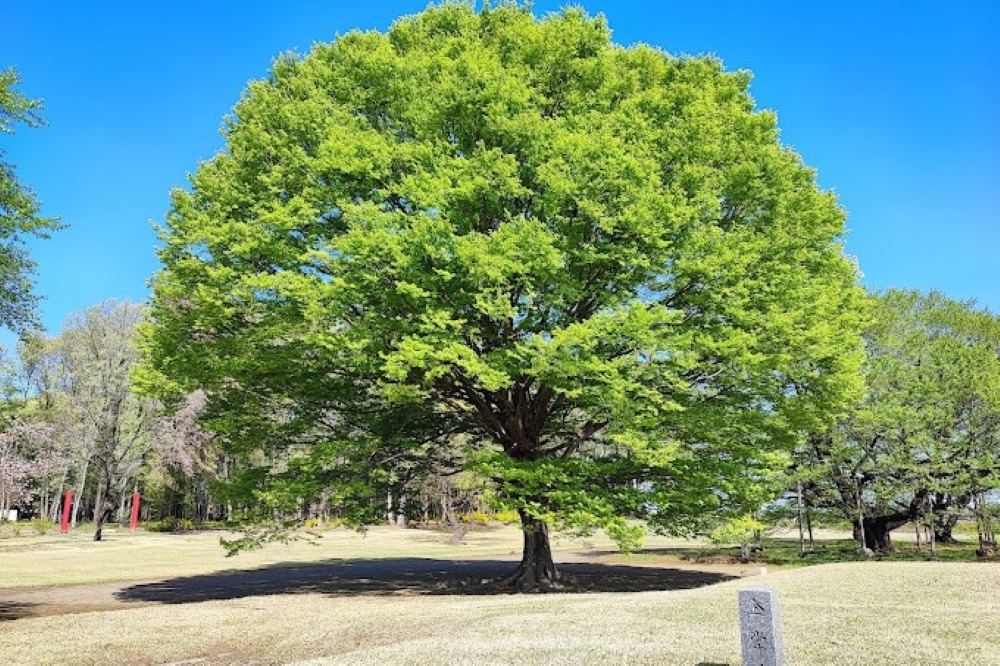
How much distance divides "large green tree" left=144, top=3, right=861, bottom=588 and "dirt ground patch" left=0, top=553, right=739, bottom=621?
3665 mm

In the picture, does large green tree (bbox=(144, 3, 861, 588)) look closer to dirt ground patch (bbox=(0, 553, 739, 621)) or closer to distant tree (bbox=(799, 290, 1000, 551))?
dirt ground patch (bbox=(0, 553, 739, 621))

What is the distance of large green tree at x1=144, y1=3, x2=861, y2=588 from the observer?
18.4m

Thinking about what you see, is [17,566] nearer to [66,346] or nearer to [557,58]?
[557,58]

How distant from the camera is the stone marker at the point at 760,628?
824 cm

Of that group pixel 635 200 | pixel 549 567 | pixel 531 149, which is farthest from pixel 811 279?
pixel 549 567

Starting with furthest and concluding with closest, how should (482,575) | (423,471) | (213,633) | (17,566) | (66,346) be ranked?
(66,346) < (17,566) < (482,575) < (423,471) < (213,633)

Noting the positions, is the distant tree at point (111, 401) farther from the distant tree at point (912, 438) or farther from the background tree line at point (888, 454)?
the distant tree at point (912, 438)

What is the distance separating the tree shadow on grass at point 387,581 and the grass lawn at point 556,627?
165 cm

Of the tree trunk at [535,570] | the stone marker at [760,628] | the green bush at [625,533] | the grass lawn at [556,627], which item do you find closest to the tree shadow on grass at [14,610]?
the grass lawn at [556,627]

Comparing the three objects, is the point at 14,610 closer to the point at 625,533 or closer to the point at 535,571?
the point at 535,571

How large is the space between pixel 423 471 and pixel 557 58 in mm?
14220

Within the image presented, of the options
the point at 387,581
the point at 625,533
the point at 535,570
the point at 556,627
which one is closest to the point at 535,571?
the point at 535,570

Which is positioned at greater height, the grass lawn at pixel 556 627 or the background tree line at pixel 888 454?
the background tree line at pixel 888 454

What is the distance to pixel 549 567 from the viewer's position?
23.3 m
